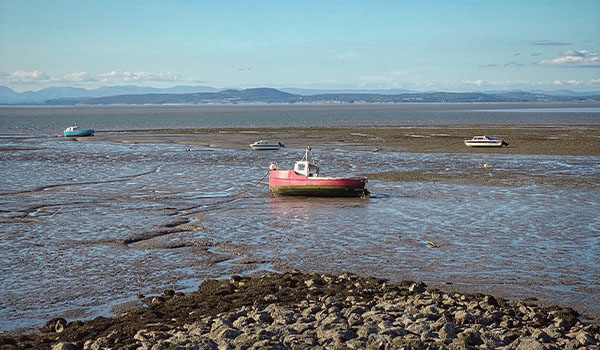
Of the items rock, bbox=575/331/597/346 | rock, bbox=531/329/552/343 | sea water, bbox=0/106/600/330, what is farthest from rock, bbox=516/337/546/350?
sea water, bbox=0/106/600/330

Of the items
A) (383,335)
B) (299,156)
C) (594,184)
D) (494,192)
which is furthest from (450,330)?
(299,156)

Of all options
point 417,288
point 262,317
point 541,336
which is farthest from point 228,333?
point 541,336

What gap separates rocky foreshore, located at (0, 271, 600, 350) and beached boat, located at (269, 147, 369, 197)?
54.1ft

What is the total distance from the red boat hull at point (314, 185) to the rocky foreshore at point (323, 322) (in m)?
16.5

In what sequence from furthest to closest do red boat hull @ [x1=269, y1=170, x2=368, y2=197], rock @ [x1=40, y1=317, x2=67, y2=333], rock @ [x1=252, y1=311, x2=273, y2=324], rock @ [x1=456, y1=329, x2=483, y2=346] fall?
red boat hull @ [x1=269, y1=170, x2=368, y2=197]
rock @ [x1=40, y1=317, x2=67, y2=333]
rock @ [x1=252, y1=311, x2=273, y2=324]
rock @ [x1=456, y1=329, x2=483, y2=346]

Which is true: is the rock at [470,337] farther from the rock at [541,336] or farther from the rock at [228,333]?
the rock at [228,333]

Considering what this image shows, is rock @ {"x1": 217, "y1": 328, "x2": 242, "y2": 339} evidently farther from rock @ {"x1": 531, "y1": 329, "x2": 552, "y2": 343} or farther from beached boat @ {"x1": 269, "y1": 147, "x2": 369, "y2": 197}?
beached boat @ {"x1": 269, "y1": 147, "x2": 369, "y2": 197}

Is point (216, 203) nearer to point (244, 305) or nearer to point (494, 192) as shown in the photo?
point (494, 192)

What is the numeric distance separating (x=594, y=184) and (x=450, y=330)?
28.8 m

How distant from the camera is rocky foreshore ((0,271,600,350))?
42.7 feet

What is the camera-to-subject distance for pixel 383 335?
13.1m

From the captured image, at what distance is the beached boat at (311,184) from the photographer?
113 feet

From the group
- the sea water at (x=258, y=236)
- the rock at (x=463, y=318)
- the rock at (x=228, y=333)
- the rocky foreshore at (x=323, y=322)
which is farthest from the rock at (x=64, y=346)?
the rock at (x=463, y=318)

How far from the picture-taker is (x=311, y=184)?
1377 inches
